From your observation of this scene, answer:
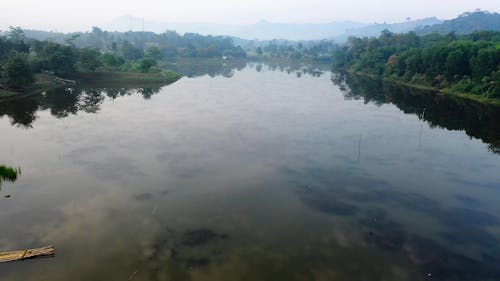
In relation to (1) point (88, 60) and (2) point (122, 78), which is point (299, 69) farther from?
(1) point (88, 60)

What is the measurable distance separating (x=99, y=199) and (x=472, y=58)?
243ft

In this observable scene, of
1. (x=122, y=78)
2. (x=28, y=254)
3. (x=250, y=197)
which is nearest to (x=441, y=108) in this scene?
(x=250, y=197)

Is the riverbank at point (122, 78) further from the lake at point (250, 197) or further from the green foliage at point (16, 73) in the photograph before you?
the lake at point (250, 197)

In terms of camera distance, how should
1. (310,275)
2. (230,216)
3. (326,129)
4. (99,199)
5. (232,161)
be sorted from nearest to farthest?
(310,275) < (230,216) < (99,199) < (232,161) < (326,129)

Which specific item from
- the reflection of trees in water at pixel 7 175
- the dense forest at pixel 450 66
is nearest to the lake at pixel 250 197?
the reflection of trees in water at pixel 7 175

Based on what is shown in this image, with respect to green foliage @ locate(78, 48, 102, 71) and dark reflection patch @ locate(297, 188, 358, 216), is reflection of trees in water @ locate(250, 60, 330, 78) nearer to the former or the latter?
green foliage @ locate(78, 48, 102, 71)

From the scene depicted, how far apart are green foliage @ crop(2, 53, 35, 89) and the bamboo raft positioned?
55233mm

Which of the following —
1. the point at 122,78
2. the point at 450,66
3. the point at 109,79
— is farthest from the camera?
the point at 122,78

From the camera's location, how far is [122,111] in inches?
2330

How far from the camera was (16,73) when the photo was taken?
213 ft

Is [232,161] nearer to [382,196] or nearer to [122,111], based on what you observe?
[382,196]

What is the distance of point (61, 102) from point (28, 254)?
5151cm

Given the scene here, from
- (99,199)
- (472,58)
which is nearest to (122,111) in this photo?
(99,199)

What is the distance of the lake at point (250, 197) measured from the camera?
20.2 metres
